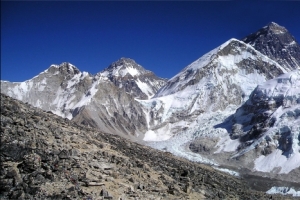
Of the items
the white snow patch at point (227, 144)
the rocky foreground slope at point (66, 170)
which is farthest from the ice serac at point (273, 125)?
the rocky foreground slope at point (66, 170)

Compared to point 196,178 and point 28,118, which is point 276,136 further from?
point 28,118

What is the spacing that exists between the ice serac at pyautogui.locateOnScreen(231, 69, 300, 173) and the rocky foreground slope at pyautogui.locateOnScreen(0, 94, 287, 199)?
255 feet

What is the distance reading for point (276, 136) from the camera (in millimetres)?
110875

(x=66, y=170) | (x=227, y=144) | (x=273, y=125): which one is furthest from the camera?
(x=227, y=144)

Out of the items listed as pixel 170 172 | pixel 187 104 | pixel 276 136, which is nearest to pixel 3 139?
pixel 170 172

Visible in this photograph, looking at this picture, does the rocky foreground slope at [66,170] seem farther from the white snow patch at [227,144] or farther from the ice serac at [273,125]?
the white snow patch at [227,144]

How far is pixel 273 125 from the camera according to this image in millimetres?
119875

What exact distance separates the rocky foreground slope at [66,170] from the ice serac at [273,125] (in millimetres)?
77586

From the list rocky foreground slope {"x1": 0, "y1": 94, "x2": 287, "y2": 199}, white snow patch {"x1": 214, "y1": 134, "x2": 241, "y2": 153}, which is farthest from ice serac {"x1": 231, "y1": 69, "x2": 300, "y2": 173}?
rocky foreground slope {"x1": 0, "y1": 94, "x2": 287, "y2": 199}

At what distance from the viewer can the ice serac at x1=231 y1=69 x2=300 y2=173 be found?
101 metres

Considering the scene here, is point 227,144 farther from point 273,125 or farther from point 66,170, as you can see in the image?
point 66,170

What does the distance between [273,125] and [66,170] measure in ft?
359

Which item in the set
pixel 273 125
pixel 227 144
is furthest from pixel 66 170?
pixel 227 144

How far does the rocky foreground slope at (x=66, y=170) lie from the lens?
1648 centimetres
